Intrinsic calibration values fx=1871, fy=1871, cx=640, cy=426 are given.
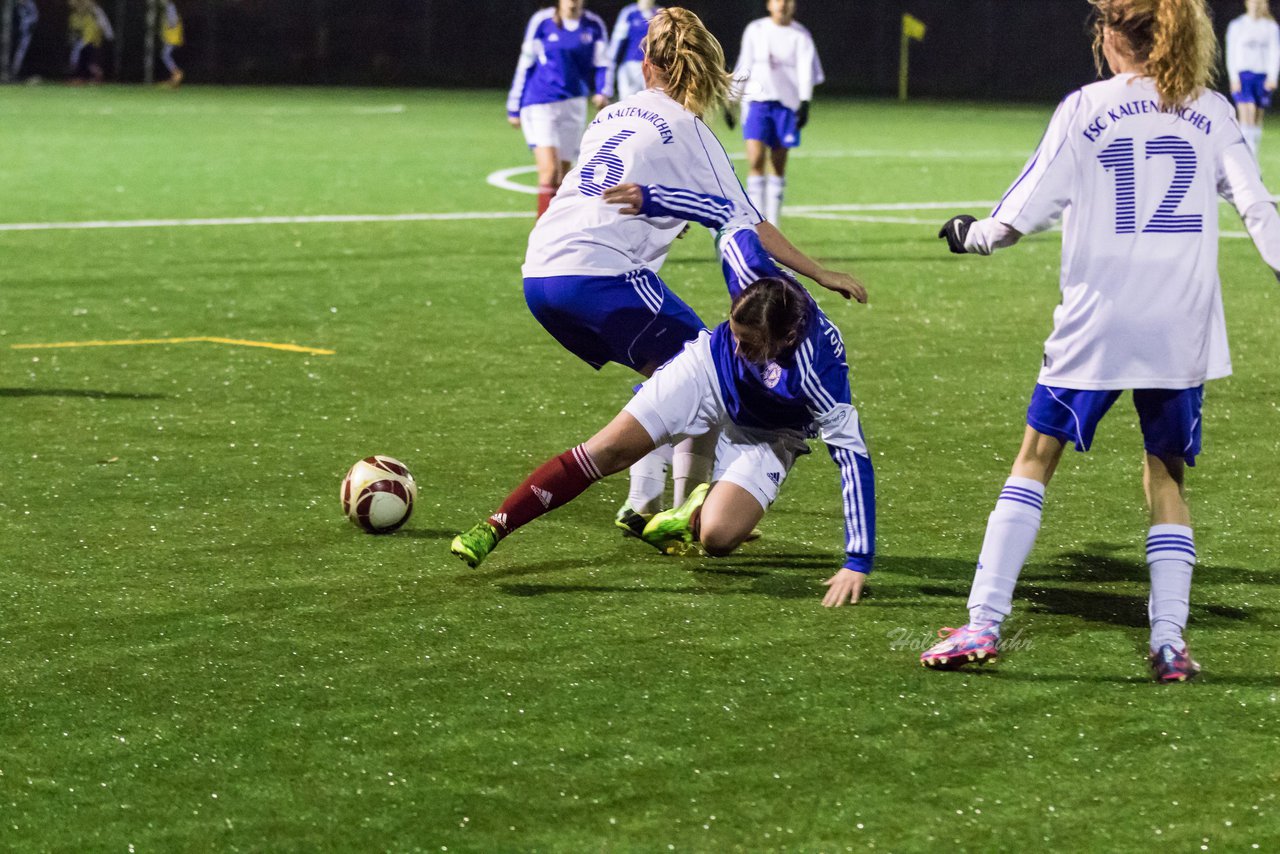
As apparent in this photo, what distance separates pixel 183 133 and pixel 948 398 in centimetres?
1934

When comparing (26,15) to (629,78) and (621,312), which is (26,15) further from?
(621,312)

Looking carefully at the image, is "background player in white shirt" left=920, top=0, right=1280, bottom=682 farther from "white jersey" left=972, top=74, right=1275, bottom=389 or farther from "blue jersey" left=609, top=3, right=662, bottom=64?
"blue jersey" left=609, top=3, right=662, bottom=64

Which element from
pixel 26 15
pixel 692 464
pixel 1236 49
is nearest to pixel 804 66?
pixel 1236 49

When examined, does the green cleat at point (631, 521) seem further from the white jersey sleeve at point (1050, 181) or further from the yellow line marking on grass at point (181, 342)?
the yellow line marking on grass at point (181, 342)

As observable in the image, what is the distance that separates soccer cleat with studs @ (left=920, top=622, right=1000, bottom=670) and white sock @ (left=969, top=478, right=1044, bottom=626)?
31mm

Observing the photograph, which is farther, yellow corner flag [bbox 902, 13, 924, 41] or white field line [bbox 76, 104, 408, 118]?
yellow corner flag [bbox 902, 13, 924, 41]

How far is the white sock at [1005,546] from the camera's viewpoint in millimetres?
5004

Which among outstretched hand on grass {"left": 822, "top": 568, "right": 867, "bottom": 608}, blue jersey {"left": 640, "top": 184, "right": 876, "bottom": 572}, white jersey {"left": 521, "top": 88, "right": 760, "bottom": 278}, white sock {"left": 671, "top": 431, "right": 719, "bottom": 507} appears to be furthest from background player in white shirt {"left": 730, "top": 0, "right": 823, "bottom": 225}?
outstretched hand on grass {"left": 822, "top": 568, "right": 867, "bottom": 608}

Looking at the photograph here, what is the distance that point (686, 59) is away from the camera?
620 cm

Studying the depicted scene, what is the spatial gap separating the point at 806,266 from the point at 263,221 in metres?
11.5

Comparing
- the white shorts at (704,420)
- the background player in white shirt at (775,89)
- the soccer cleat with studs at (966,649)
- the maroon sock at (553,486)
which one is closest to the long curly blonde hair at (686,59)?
the white shorts at (704,420)

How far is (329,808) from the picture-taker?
416cm

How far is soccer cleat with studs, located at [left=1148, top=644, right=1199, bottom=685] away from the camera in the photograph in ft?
16.5

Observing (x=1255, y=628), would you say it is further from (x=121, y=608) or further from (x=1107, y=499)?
(x=121, y=608)
